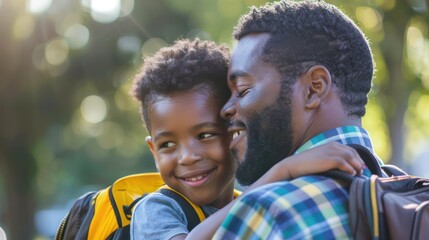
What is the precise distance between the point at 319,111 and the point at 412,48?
31.7 ft

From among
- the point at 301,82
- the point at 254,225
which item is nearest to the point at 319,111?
the point at 301,82

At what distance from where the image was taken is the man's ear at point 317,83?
9.78 ft

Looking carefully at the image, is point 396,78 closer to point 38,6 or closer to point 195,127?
point 38,6

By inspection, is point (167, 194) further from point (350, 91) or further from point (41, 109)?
point (41, 109)

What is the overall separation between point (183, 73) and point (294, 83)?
38.0 inches

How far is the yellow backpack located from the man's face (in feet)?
2.14

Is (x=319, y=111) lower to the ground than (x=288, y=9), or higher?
lower

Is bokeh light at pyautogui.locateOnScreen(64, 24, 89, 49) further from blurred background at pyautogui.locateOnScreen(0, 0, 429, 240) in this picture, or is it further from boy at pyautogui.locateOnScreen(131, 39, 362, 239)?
boy at pyautogui.locateOnScreen(131, 39, 362, 239)

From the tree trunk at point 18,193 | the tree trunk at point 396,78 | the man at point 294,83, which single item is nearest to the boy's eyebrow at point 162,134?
the man at point 294,83

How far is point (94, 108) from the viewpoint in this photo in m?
19.0

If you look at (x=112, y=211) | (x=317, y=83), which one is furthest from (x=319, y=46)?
(x=112, y=211)

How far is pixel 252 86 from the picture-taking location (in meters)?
3.06

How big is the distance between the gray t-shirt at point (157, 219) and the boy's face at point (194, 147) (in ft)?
0.44

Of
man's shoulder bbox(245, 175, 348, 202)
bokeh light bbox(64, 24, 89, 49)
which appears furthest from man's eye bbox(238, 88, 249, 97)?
bokeh light bbox(64, 24, 89, 49)
